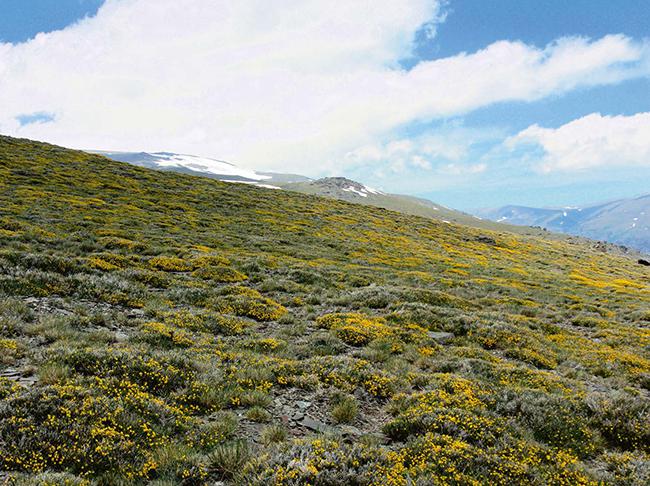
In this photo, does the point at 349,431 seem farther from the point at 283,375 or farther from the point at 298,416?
the point at 283,375

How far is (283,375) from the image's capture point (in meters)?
9.12

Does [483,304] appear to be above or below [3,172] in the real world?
below

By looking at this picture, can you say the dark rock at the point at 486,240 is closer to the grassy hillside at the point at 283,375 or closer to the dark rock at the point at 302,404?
the grassy hillside at the point at 283,375

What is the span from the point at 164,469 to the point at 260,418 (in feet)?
7.01

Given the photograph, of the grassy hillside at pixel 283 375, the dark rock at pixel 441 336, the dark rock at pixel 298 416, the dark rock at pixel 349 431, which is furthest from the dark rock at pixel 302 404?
the dark rock at pixel 441 336

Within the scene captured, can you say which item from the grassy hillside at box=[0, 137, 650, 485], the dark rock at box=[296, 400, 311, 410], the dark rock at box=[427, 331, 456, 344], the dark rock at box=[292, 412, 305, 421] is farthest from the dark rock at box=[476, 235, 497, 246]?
the dark rock at box=[292, 412, 305, 421]

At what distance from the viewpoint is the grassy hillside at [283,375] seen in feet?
19.1

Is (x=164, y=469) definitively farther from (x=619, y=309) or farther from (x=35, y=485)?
(x=619, y=309)

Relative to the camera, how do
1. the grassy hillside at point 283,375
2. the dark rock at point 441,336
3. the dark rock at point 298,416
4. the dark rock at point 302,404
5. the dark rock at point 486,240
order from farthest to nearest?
the dark rock at point 486,240
the dark rock at point 441,336
the dark rock at point 302,404
the dark rock at point 298,416
the grassy hillside at point 283,375

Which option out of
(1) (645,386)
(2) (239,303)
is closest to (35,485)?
(2) (239,303)

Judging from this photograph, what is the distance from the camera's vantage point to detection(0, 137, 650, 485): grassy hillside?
19.1 ft

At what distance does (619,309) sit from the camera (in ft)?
83.9

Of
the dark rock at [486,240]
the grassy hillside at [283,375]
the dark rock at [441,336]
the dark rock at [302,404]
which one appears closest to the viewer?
the grassy hillside at [283,375]

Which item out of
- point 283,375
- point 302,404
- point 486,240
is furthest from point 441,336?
point 486,240
